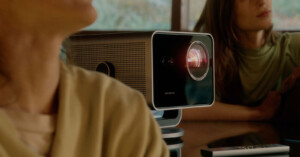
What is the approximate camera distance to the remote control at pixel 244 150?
2.92 feet

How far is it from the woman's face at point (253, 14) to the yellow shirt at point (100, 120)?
1.25 meters

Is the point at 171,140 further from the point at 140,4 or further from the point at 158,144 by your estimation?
the point at 140,4

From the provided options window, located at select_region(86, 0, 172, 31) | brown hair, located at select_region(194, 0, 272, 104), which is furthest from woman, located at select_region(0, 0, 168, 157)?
window, located at select_region(86, 0, 172, 31)

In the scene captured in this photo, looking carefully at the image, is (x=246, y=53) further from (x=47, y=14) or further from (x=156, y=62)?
(x=47, y=14)

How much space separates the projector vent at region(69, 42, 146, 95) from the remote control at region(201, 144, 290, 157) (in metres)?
0.24

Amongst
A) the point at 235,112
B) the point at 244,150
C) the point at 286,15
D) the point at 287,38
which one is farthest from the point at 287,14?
the point at 244,150

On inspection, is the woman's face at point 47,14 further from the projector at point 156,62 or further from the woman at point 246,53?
the woman at point 246,53

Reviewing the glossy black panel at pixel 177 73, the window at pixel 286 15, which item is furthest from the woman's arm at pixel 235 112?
the window at pixel 286 15

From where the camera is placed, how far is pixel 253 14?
1.73 m

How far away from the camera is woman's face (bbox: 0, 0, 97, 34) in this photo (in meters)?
0.45

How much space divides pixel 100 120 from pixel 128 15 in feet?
7.20

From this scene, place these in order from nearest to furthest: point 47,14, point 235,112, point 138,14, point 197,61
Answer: point 47,14 < point 197,61 < point 235,112 < point 138,14

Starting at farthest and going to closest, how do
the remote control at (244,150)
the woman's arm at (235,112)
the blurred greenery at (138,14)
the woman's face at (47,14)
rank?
the blurred greenery at (138,14) < the woman's arm at (235,112) < the remote control at (244,150) < the woman's face at (47,14)

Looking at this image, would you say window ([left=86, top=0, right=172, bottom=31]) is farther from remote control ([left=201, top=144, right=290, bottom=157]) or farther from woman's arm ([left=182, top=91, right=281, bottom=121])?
remote control ([left=201, top=144, right=290, bottom=157])
